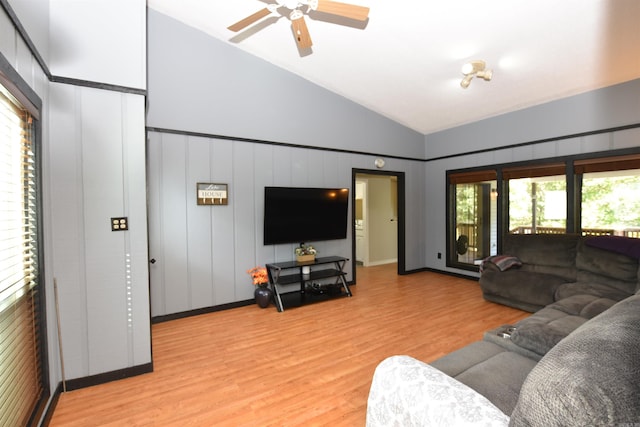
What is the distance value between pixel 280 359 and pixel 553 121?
4.95m

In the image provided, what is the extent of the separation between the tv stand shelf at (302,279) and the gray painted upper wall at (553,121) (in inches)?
128

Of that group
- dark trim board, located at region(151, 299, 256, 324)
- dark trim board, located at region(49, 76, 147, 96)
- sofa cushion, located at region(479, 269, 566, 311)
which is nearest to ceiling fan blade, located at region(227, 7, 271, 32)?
dark trim board, located at region(49, 76, 147, 96)

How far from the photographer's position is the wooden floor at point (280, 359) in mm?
1995

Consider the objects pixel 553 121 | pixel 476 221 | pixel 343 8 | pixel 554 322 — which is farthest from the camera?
pixel 476 221

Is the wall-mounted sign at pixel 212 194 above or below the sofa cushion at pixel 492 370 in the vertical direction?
above

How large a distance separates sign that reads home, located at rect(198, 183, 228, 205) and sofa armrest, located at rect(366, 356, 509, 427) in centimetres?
313

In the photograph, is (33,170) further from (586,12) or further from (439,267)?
(439,267)

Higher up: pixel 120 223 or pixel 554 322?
pixel 120 223

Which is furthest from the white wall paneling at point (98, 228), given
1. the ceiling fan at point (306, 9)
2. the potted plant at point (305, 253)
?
the potted plant at point (305, 253)

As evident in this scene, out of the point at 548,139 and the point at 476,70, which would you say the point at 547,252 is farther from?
the point at 476,70

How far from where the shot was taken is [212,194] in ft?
12.8

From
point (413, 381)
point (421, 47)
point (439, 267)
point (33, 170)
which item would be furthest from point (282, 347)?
point (439, 267)

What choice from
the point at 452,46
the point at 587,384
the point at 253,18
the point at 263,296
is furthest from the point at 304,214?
the point at 587,384

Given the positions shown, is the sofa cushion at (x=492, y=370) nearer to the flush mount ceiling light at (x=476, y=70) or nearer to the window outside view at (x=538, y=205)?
the flush mount ceiling light at (x=476, y=70)
